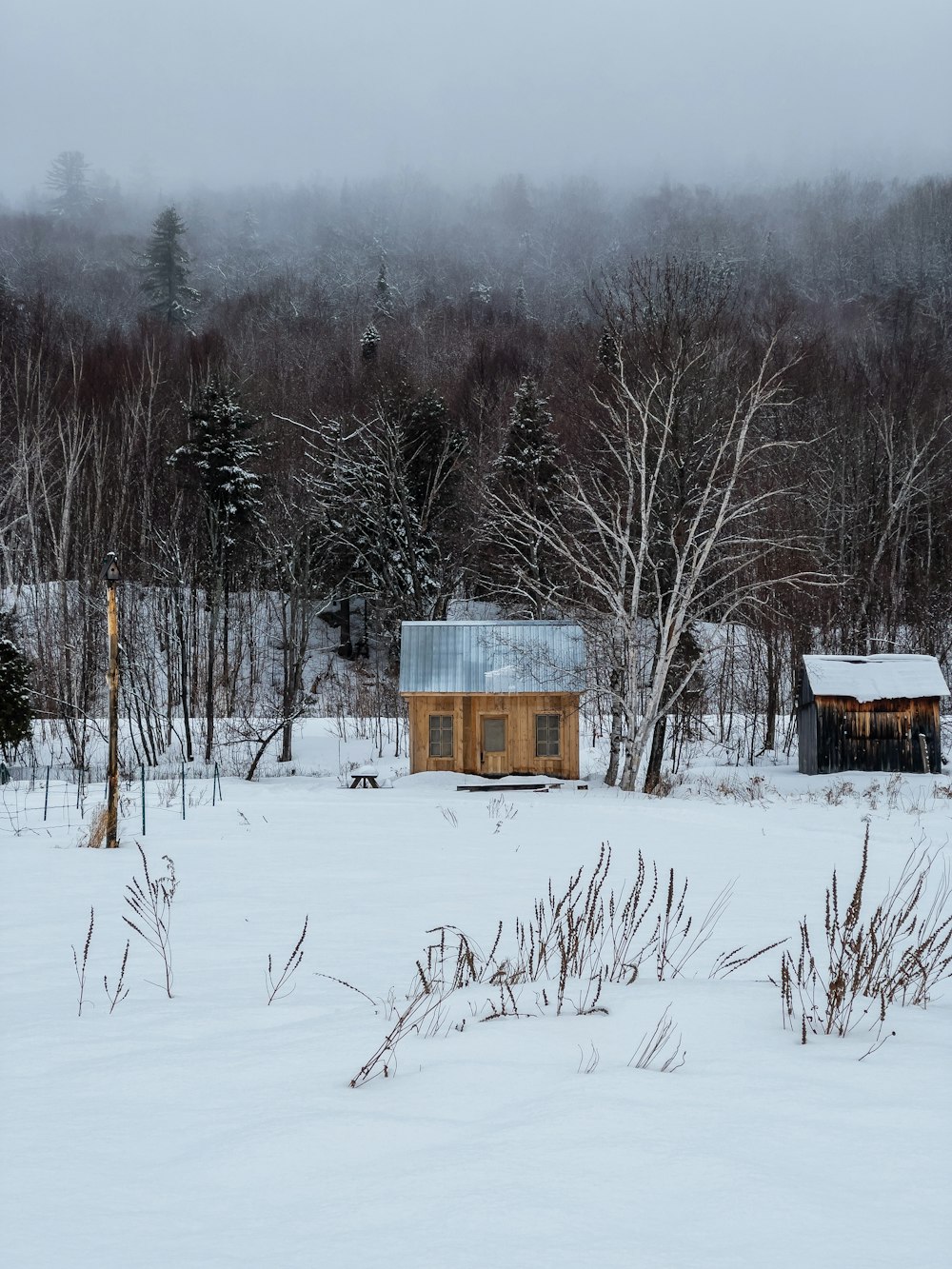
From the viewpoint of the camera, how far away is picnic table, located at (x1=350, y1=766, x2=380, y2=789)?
1886 centimetres

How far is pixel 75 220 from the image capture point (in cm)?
7269

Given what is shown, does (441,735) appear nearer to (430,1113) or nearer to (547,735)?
(547,735)

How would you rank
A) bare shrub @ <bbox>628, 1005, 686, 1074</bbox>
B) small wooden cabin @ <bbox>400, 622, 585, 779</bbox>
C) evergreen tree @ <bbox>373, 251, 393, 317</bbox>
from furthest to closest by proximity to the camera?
evergreen tree @ <bbox>373, 251, 393, 317</bbox>
small wooden cabin @ <bbox>400, 622, 585, 779</bbox>
bare shrub @ <bbox>628, 1005, 686, 1074</bbox>

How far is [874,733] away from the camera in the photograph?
23.3m

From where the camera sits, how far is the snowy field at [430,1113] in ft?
6.93

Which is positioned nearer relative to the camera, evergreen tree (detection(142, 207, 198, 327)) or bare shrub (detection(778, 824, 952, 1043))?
bare shrub (detection(778, 824, 952, 1043))

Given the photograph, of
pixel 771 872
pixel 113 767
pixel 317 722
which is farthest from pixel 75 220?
pixel 771 872

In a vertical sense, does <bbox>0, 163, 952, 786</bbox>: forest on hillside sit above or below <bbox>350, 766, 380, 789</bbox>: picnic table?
above

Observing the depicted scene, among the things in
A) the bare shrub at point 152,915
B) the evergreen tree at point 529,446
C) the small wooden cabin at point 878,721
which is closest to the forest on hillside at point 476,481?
the evergreen tree at point 529,446

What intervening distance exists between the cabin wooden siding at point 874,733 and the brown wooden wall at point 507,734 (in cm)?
712

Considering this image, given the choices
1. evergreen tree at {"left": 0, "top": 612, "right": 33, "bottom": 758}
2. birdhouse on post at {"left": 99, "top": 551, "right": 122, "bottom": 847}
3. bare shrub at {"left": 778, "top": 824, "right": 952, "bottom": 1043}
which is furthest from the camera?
evergreen tree at {"left": 0, "top": 612, "right": 33, "bottom": 758}

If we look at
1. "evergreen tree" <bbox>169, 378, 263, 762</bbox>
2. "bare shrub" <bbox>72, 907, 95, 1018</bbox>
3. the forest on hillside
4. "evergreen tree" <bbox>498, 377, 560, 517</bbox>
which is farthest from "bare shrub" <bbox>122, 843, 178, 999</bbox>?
"evergreen tree" <bbox>169, 378, 263, 762</bbox>

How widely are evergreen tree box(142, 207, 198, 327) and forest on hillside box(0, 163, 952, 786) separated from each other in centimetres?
18

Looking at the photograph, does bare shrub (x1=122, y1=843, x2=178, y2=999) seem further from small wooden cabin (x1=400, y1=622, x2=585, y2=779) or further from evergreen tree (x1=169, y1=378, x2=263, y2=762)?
evergreen tree (x1=169, y1=378, x2=263, y2=762)
